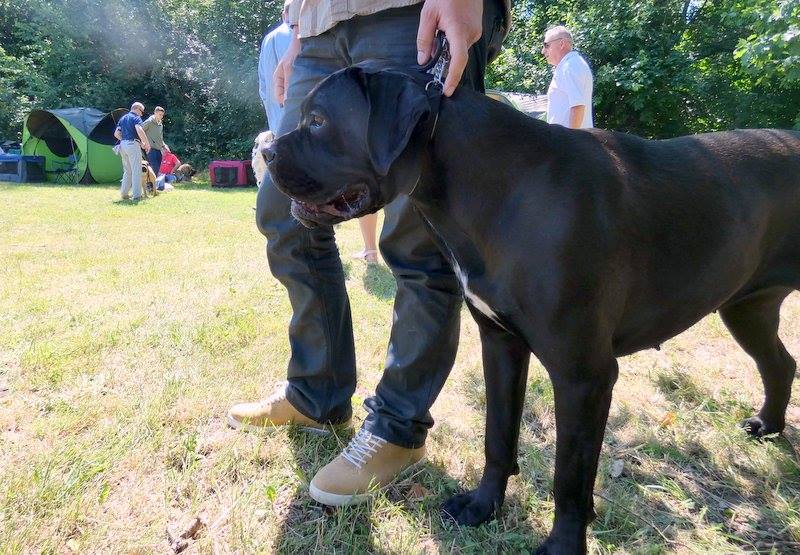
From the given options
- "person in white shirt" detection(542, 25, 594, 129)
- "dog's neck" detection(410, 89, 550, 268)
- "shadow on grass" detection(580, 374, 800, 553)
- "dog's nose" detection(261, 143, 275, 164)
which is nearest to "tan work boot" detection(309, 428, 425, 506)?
"shadow on grass" detection(580, 374, 800, 553)

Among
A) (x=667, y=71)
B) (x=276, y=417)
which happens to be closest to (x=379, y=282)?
(x=276, y=417)

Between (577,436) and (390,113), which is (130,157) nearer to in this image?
(390,113)

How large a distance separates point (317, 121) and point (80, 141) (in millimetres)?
17365

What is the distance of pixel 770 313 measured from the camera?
246 centimetres

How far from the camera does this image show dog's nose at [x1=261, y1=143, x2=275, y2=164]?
6.00ft

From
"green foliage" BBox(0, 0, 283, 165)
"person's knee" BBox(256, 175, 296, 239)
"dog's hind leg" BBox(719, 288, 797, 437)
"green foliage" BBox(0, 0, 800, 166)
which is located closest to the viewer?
"person's knee" BBox(256, 175, 296, 239)

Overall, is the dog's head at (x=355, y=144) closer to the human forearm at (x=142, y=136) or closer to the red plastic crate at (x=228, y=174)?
the human forearm at (x=142, y=136)

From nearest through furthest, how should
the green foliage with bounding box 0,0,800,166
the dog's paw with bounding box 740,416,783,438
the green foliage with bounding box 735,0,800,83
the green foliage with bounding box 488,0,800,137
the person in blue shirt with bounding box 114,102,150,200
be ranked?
the dog's paw with bounding box 740,416,783,438, the green foliage with bounding box 735,0,800,83, the person in blue shirt with bounding box 114,102,150,200, the green foliage with bounding box 488,0,800,137, the green foliage with bounding box 0,0,800,166

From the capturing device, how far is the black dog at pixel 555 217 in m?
1.63

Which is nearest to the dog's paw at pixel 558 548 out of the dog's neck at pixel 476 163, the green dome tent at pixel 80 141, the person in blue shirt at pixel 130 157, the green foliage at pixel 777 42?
the dog's neck at pixel 476 163

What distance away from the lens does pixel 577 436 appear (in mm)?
1688

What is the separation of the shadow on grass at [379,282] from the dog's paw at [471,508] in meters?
2.66

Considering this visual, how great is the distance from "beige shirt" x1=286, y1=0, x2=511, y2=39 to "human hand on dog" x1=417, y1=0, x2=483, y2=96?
18 cm

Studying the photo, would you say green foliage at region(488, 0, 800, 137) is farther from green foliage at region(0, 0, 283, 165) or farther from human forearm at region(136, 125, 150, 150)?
human forearm at region(136, 125, 150, 150)
